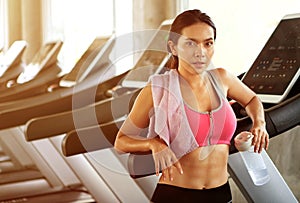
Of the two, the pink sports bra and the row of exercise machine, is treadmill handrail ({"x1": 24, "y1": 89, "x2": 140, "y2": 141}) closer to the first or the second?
the row of exercise machine

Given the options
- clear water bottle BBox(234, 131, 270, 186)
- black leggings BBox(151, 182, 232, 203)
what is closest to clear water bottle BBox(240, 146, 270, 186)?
clear water bottle BBox(234, 131, 270, 186)

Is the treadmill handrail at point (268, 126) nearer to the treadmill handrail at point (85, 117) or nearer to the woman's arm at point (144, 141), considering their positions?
the woman's arm at point (144, 141)

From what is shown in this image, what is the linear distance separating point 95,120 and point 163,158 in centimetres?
101

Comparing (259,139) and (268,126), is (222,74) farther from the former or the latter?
(268,126)

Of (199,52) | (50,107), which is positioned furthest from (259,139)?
(50,107)

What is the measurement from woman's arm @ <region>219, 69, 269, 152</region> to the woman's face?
0.36 ft

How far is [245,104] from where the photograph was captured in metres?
1.37

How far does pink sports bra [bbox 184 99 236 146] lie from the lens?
1229mm

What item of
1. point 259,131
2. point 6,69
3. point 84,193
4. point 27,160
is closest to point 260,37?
point 84,193

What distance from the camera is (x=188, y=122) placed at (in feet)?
4.01

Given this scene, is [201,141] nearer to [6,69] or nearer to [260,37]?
[260,37]

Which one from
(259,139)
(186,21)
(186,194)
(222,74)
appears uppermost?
(186,21)

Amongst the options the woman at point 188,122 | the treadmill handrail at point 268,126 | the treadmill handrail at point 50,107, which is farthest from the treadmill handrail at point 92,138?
the treadmill handrail at point 50,107

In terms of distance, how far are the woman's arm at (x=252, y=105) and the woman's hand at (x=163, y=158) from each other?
0.67 feet
